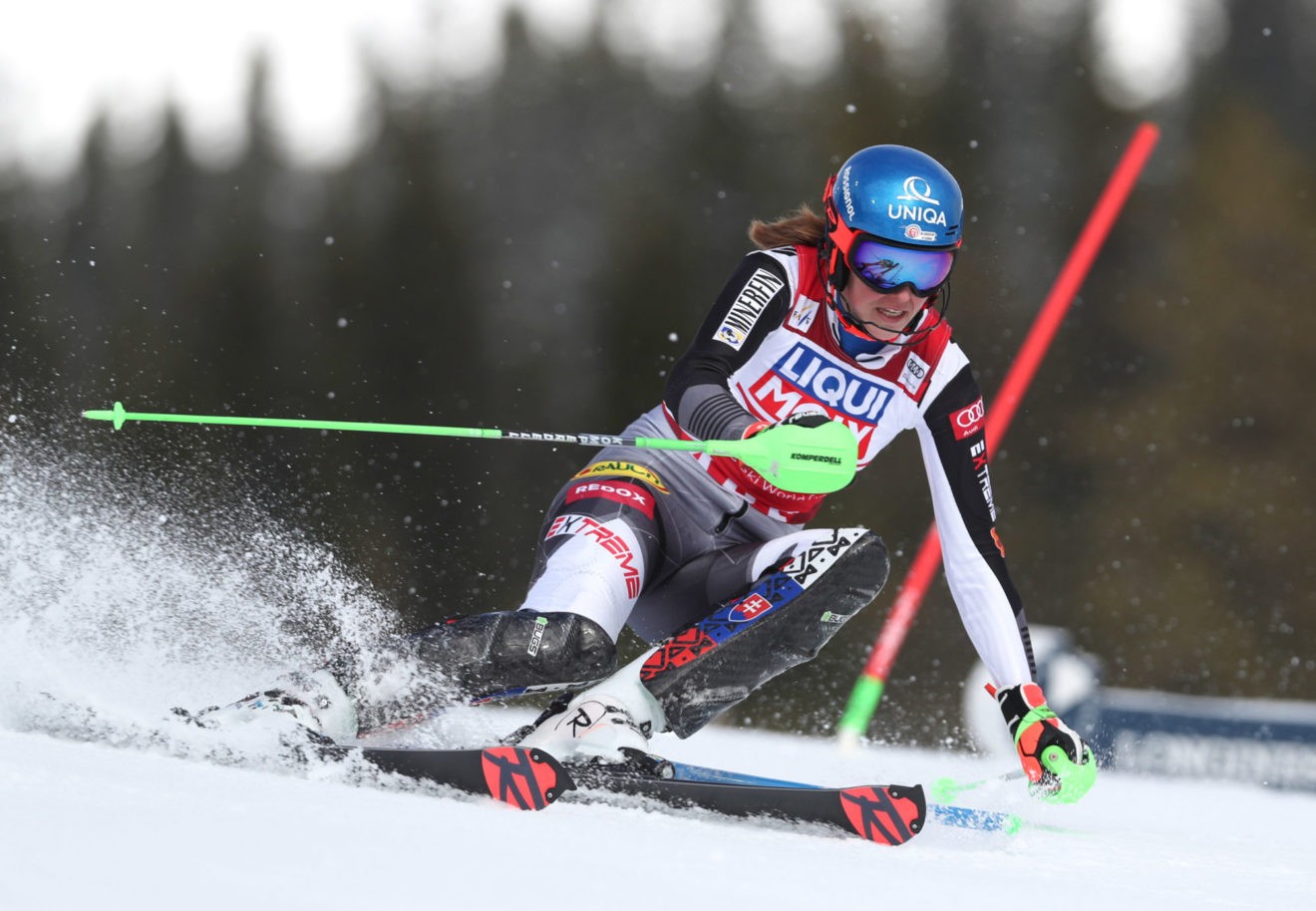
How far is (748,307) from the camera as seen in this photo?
10.4 ft

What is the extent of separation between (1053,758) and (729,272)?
48.3 ft

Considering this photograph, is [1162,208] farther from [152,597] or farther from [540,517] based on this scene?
[152,597]

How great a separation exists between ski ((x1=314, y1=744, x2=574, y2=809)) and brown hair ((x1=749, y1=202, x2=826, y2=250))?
4.86ft

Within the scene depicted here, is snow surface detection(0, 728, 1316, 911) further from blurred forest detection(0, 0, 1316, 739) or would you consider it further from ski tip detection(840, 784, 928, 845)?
blurred forest detection(0, 0, 1316, 739)

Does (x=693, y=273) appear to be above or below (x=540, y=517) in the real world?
above

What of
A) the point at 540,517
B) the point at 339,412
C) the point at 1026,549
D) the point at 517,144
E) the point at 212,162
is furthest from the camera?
the point at 212,162

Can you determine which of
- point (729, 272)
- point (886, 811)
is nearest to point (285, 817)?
point (886, 811)

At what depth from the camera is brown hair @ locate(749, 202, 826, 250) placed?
340cm

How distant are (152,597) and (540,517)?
43.3 ft

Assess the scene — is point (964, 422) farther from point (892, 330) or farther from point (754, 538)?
point (754, 538)

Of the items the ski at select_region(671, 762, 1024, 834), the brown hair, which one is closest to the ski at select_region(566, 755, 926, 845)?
the ski at select_region(671, 762, 1024, 834)

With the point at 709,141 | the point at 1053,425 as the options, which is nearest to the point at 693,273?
the point at 709,141

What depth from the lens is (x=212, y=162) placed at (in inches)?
1075

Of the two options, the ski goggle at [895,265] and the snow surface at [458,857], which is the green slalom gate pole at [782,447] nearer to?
the ski goggle at [895,265]
